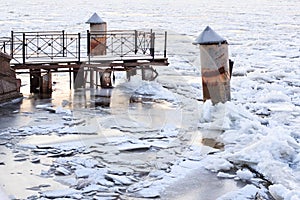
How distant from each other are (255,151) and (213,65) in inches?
157

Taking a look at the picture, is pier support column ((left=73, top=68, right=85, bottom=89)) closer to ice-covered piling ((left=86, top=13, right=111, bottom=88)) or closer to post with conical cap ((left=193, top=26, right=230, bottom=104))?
ice-covered piling ((left=86, top=13, right=111, bottom=88))

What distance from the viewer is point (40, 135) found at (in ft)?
35.7

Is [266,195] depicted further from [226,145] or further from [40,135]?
[40,135]

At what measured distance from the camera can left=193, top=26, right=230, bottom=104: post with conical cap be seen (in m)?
13.4

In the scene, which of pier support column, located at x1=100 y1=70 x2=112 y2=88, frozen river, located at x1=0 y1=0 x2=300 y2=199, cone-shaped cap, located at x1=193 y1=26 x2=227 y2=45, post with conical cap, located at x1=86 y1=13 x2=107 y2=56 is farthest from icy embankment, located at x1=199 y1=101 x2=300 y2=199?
post with conical cap, located at x1=86 y1=13 x2=107 y2=56

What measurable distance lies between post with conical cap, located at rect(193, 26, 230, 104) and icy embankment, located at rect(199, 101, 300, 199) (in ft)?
1.81

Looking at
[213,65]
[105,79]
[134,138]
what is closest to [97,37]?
[105,79]

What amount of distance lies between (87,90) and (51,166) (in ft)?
23.1

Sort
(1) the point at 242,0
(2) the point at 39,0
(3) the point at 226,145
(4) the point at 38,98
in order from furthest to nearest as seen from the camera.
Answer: (1) the point at 242,0
(2) the point at 39,0
(4) the point at 38,98
(3) the point at 226,145

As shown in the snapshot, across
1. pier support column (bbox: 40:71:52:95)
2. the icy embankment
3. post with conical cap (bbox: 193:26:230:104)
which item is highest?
post with conical cap (bbox: 193:26:230:104)

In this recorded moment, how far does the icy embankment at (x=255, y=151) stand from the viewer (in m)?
8.55

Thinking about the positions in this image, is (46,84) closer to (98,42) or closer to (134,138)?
(98,42)

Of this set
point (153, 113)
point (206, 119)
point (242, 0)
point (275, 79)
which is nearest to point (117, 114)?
point (153, 113)

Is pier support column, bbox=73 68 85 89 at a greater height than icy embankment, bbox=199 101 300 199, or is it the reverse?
pier support column, bbox=73 68 85 89
